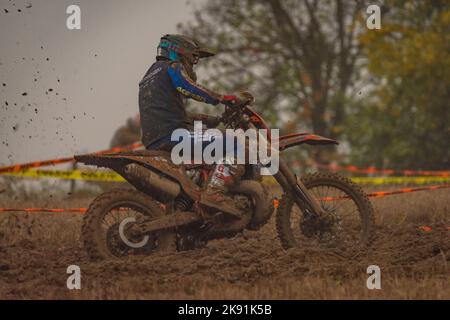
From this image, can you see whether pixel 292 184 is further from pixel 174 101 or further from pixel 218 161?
pixel 174 101

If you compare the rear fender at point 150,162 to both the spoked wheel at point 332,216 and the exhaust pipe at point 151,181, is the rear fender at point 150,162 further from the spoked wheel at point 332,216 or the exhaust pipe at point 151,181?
the spoked wheel at point 332,216

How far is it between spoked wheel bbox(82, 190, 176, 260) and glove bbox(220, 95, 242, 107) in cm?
120

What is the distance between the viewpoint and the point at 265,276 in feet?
26.3

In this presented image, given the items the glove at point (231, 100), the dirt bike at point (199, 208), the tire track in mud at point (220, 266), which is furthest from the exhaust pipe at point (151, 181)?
the glove at point (231, 100)

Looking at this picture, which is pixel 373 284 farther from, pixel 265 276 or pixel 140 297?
pixel 140 297

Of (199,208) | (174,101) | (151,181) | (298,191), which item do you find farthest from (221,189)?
(174,101)

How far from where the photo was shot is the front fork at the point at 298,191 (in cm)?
911

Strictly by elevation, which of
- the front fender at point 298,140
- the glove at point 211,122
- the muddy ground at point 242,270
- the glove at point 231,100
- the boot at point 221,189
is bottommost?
the muddy ground at point 242,270

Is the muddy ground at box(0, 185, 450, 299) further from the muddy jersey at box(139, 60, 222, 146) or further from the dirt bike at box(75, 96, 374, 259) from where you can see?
the muddy jersey at box(139, 60, 222, 146)

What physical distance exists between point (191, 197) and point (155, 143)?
0.65 metres

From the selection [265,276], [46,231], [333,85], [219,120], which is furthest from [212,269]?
[333,85]

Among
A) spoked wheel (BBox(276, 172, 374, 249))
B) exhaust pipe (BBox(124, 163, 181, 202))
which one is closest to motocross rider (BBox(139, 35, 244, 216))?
exhaust pipe (BBox(124, 163, 181, 202))

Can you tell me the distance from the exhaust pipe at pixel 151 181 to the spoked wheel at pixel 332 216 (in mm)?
1126

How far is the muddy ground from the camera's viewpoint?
23.7 ft
